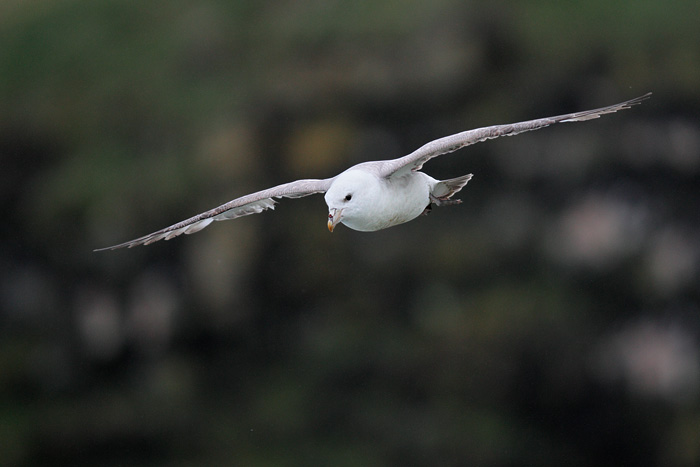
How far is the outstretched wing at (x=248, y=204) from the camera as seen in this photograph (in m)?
8.40

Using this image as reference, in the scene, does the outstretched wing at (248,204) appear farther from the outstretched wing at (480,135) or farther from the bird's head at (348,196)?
the outstretched wing at (480,135)

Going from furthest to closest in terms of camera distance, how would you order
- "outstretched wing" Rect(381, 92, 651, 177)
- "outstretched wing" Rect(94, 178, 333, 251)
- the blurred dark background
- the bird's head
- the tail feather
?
the blurred dark background → the tail feather → "outstretched wing" Rect(94, 178, 333, 251) → "outstretched wing" Rect(381, 92, 651, 177) → the bird's head

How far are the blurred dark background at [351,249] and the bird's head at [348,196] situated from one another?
7771 millimetres

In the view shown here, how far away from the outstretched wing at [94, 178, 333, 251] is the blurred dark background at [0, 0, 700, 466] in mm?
6719

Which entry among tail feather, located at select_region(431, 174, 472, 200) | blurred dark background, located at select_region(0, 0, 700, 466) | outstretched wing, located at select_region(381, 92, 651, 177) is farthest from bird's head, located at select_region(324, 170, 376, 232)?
blurred dark background, located at select_region(0, 0, 700, 466)

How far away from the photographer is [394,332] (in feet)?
53.6

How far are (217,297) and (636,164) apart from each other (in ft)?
22.5

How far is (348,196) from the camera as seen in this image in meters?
7.66

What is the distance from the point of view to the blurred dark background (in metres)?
15.8

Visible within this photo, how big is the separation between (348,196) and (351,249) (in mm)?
8793

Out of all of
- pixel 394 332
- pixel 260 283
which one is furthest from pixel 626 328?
pixel 260 283

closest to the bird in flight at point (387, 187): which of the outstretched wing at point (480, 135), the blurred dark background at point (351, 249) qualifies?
the outstretched wing at point (480, 135)

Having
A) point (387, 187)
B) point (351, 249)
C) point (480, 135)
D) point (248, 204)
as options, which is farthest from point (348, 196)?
point (351, 249)

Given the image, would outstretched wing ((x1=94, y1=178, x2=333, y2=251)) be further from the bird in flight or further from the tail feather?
the tail feather
